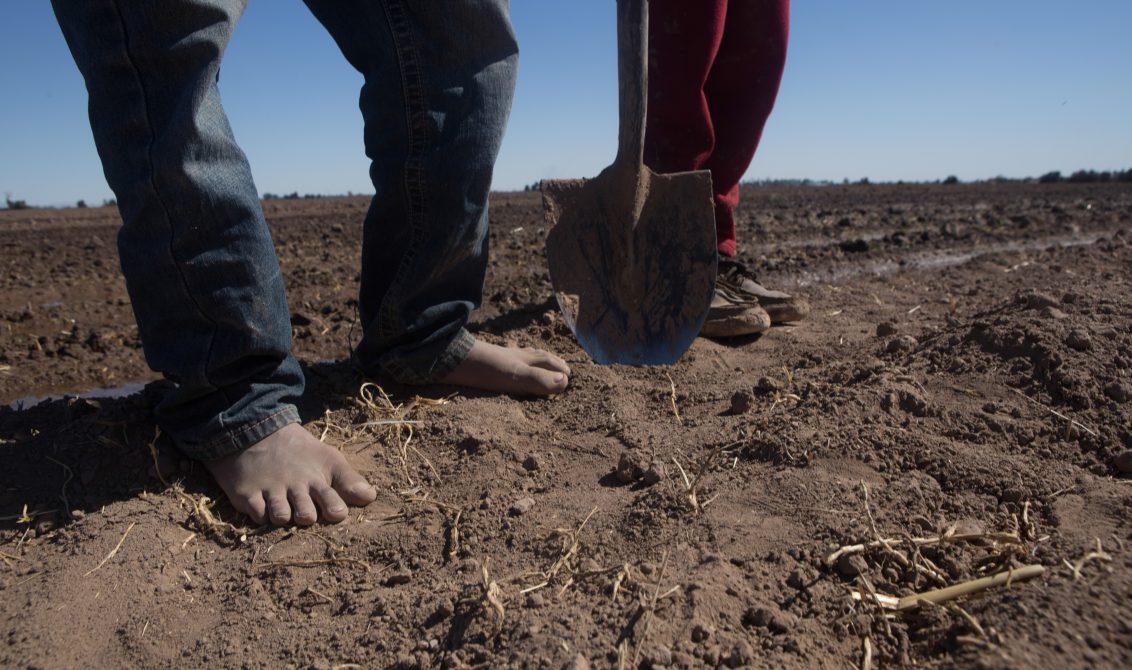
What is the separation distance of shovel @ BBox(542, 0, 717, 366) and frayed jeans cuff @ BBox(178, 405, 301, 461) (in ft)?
2.94

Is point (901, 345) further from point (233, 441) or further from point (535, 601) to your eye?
point (233, 441)

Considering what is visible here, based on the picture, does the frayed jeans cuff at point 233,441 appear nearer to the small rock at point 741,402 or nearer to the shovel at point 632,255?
the shovel at point 632,255

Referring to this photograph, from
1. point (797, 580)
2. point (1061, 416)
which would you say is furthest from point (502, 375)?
point (1061, 416)

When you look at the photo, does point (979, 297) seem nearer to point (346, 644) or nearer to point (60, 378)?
point (346, 644)

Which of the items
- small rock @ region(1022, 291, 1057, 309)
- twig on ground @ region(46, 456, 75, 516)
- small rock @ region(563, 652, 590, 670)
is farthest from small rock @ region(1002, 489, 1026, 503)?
twig on ground @ region(46, 456, 75, 516)

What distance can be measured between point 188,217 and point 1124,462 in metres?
1.97

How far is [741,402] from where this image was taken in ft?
6.73

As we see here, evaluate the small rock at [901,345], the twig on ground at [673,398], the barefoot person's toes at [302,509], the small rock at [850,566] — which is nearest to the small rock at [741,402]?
the twig on ground at [673,398]

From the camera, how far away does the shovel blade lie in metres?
2.25

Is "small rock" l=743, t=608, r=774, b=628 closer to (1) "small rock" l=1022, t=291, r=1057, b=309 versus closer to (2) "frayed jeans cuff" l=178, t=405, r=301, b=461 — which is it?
(2) "frayed jeans cuff" l=178, t=405, r=301, b=461

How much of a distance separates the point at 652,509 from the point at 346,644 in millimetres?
614

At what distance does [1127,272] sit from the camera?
142 inches

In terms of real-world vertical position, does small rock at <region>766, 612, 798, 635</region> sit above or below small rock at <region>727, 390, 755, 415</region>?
below

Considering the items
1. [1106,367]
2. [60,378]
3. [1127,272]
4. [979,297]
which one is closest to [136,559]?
[60,378]
